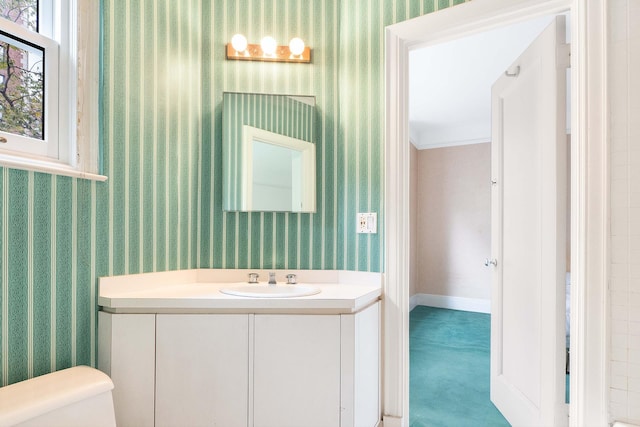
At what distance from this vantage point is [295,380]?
5.11 feet

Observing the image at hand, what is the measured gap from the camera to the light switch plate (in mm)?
1968

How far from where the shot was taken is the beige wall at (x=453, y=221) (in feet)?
15.6

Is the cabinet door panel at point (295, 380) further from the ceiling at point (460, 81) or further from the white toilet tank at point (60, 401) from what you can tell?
the ceiling at point (460, 81)

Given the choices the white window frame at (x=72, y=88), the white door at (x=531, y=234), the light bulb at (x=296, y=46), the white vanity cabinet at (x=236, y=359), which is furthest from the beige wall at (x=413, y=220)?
the white window frame at (x=72, y=88)

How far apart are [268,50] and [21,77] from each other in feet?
3.66

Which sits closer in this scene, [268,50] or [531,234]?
[531,234]

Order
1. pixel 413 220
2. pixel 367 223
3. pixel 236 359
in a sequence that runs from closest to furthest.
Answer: pixel 236 359 < pixel 367 223 < pixel 413 220

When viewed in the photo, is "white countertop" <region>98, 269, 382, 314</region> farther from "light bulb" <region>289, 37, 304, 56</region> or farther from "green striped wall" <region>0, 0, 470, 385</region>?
"light bulb" <region>289, 37, 304, 56</region>

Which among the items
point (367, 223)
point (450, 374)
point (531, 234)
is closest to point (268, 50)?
point (367, 223)

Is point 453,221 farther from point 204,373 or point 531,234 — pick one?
point 204,373

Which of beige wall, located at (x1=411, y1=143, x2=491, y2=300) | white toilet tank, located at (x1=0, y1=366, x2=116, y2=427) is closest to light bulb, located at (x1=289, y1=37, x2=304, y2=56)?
white toilet tank, located at (x1=0, y1=366, x2=116, y2=427)

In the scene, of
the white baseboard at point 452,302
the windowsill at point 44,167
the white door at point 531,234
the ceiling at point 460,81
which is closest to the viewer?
the windowsill at point 44,167

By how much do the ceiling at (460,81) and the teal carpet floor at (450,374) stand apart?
7.36 feet

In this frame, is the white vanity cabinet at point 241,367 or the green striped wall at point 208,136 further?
the green striped wall at point 208,136
